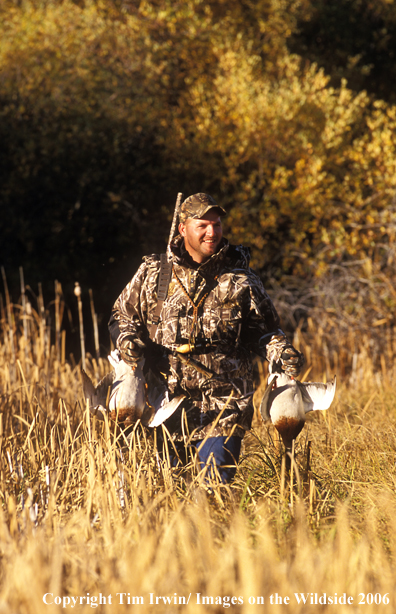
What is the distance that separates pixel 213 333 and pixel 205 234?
53cm

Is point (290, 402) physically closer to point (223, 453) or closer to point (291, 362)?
point (291, 362)

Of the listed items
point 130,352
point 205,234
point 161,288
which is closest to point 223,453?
point 130,352

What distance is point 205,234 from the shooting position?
3223 millimetres

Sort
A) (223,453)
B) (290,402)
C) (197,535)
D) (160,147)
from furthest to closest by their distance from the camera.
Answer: (160,147) < (223,453) < (290,402) < (197,535)

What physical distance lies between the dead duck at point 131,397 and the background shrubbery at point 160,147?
6640 millimetres

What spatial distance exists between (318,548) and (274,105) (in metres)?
8.82

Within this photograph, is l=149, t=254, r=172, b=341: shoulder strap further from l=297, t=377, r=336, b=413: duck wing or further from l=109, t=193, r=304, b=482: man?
l=297, t=377, r=336, b=413: duck wing

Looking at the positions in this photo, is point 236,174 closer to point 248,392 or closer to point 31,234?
point 31,234

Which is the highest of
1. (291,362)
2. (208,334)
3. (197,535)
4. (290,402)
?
(208,334)

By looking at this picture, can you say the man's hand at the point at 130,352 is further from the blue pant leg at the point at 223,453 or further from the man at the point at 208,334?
the blue pant leg at the point at 223,453

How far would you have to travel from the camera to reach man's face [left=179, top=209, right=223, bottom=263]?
3.22m

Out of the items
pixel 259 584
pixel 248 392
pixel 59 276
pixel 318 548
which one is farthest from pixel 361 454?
pixel 59 276

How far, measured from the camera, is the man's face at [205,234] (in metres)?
3.22

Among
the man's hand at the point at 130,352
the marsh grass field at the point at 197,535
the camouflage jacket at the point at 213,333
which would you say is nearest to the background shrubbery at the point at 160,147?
the camouflage jacket at the point at 213,333
